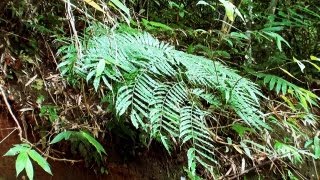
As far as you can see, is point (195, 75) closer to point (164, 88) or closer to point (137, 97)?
point (164, 88)

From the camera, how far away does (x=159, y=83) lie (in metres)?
2.15

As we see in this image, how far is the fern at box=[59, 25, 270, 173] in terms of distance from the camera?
2002mm

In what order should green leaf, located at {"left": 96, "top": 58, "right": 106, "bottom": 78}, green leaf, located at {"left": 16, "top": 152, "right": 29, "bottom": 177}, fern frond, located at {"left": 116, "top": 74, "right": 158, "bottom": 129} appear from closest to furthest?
green leaf, located at {"left": 16, "top": 152, "right": 29, "bottom": 177}
green leaf, located at {"left": 96, "top": 58, "right": 106, "bottom": 78}
fern frond, located at {"left": 116, "top": 74, "right": 158, "bottom": 129}

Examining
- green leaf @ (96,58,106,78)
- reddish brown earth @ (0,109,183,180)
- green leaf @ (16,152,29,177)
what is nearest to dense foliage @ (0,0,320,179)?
green leaf @ (96,58,106,78)

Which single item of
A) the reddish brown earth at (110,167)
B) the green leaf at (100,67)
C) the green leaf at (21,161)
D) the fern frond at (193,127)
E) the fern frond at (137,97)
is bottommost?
the reddish brown earth at (110,167)

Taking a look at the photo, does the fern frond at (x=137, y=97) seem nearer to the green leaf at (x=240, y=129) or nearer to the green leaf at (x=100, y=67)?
the green leaf at (x=100, y=67)

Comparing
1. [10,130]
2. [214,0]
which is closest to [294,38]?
[214,0]

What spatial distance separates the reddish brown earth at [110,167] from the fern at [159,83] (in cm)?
18

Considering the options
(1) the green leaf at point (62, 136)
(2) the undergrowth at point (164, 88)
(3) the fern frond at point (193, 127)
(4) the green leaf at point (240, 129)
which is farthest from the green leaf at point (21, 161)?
(4) the green leaf at point (240, 129)

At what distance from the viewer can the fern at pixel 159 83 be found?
2.00 metres

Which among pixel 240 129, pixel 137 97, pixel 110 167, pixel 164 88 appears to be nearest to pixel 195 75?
pixel 164 88

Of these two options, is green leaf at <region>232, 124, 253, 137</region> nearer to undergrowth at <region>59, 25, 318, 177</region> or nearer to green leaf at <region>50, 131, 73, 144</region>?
undergrowth at <region>59, 25, 318, 177</region>

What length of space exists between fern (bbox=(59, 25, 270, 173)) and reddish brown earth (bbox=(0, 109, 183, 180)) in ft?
0.59

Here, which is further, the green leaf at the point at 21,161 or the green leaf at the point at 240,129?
the green leaf at the point at 240,129
